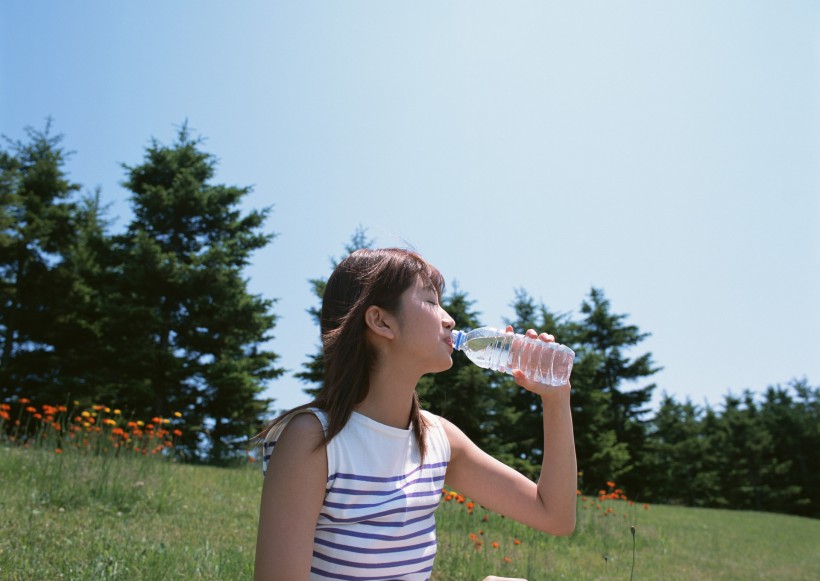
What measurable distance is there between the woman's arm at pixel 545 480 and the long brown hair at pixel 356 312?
303mm

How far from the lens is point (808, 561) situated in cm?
1033

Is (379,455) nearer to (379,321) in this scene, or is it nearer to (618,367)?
(379,321)

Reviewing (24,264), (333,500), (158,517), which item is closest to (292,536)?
(333,500)

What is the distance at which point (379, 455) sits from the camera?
1940 millimetres

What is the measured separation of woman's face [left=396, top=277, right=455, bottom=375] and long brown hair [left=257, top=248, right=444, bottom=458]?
0.11ft

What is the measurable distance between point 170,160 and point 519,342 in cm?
2115

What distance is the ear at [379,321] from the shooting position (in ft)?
6.57

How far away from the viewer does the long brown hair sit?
1966 millimetres

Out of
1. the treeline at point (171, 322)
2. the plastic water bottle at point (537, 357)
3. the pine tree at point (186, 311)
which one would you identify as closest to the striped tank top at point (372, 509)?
the plastic water bottle at point (537, 357)

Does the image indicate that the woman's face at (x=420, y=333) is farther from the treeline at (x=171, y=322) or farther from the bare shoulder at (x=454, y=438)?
the treeline at (x=171, y=322)

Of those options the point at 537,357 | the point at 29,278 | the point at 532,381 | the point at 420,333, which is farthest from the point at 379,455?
the point at 29,278

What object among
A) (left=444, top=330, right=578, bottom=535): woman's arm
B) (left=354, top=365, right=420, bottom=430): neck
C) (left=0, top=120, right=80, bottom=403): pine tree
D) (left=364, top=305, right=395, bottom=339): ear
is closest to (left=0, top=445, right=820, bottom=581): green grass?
→ (left=444, top=330, right=578, bottom=535): woman's arm

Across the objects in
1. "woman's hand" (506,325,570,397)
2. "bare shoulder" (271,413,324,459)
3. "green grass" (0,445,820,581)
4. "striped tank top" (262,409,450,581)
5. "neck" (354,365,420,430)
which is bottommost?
"green grass" (0,445,820,581)

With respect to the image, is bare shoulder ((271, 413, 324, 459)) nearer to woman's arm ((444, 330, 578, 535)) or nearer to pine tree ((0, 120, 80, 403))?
woman's arm ((444, 330, 578, 535))
